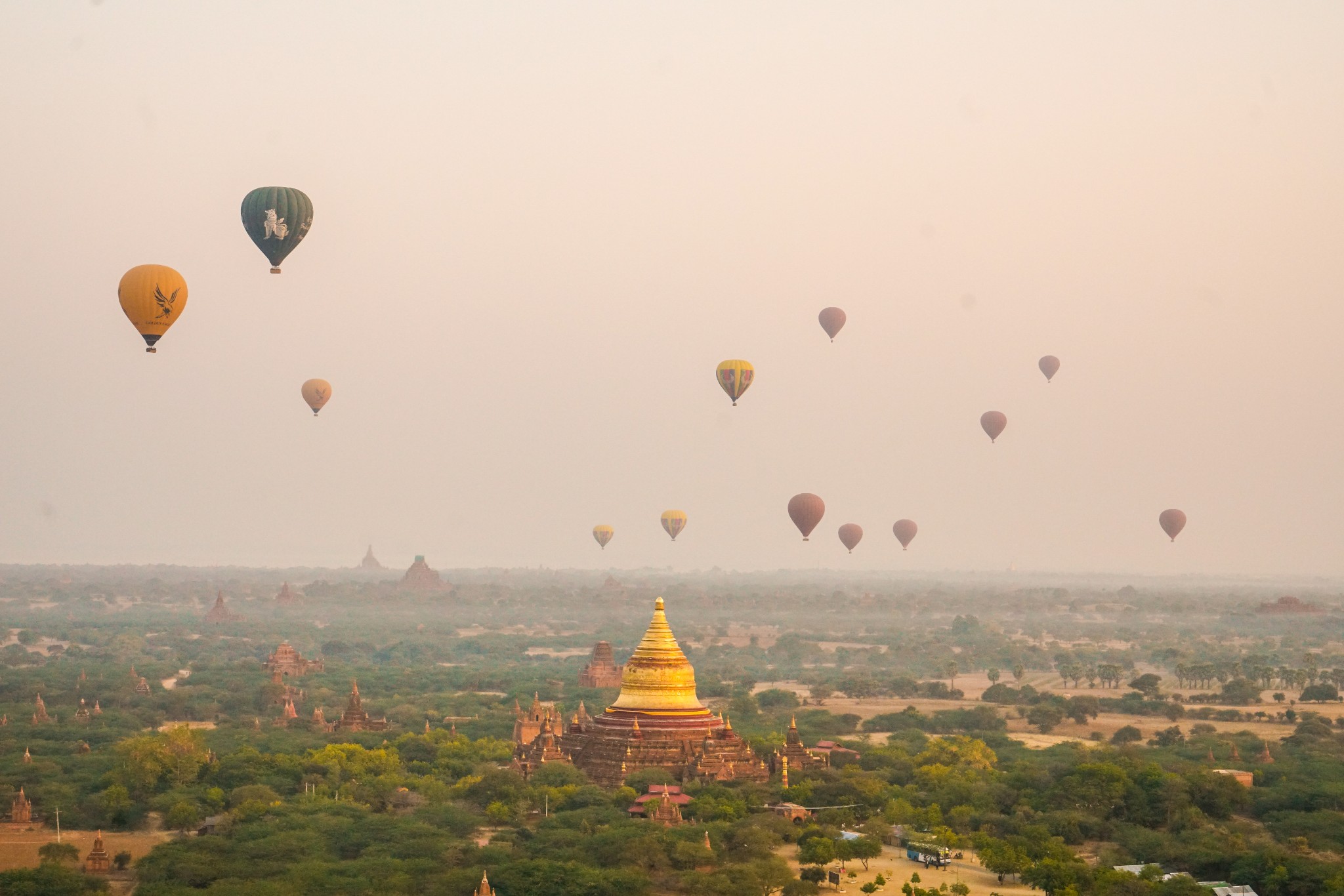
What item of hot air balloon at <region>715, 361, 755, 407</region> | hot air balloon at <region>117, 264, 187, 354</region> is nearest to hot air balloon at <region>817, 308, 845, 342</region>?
hot air balloon at <region>715, 361, 755, 407</region>

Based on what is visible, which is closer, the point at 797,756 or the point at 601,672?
the point at 797,756

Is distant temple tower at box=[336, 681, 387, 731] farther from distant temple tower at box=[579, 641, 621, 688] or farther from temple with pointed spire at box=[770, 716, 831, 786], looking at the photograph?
distant temple tower at box=[579, 641, 621, 688]

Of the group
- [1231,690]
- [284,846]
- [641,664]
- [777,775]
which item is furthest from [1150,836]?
[1231,690]

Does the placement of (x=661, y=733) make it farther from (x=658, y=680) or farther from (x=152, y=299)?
(x=152, y=299)

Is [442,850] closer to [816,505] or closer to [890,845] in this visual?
[890,845]

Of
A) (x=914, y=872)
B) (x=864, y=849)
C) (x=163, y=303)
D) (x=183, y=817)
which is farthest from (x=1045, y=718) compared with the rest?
(x=183, y=817)
